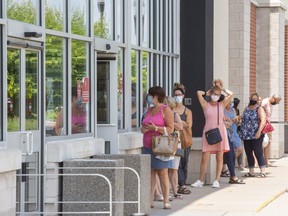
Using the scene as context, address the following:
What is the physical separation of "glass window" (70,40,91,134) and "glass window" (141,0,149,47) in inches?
142

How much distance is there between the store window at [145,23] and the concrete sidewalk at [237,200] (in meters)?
2.96

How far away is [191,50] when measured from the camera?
22156 millimetres

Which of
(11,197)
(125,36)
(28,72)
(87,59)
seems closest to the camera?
(11,197)

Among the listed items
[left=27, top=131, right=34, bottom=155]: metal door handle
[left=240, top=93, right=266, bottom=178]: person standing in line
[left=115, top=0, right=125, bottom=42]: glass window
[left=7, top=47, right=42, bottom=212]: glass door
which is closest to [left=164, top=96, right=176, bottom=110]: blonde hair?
[left=115, top=0, right=125, bottom=42]: glass window

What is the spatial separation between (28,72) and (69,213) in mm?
1899

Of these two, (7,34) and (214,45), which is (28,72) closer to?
(7,34)

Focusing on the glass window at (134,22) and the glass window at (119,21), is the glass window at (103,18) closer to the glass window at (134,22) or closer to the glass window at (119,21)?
the glass window at (119,21)

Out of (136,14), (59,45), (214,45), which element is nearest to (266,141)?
(214,45)

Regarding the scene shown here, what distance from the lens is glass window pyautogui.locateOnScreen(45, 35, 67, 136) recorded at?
14.6 m

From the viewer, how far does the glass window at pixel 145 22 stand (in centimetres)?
1978

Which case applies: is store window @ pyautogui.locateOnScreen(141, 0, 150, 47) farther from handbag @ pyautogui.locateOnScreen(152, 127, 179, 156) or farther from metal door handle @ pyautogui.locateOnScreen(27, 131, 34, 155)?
metal door handle @ pyautogui.locateOnScreen(27, 131, 34, 155)

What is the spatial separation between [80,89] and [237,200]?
4004 mm

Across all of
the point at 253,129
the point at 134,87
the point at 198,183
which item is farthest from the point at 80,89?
the point at 253,129

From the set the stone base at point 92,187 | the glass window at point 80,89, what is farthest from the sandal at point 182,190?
the stone base at point 92,187
